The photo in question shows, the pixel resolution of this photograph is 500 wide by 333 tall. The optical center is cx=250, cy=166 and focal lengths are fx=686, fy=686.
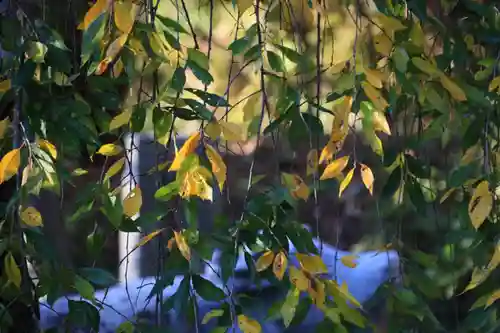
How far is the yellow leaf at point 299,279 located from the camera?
3.48 feet

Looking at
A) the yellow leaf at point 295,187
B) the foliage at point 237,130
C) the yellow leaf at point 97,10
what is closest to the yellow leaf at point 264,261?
the foliage at point 237,130

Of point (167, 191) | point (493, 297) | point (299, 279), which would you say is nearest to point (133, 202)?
point (167, 191)

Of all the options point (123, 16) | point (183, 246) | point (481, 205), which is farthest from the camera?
point (481, 205)

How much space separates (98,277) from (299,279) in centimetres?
33

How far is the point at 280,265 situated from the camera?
1.07 metres

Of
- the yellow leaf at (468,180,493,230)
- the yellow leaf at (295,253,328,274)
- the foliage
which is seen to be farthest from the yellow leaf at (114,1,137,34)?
the yellow leaf at (468,180,493,230)

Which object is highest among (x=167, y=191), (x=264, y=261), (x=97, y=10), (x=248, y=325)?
(x=97, y=10)

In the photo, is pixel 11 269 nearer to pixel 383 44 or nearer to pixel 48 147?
pixel 48 147

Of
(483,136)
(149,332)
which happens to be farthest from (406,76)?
(149,332)

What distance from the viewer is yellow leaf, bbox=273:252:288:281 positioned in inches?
42.1

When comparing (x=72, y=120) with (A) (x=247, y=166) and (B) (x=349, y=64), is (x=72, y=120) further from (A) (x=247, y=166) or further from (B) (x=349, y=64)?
(A) (x=247, y=166)

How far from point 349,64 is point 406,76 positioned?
10cm

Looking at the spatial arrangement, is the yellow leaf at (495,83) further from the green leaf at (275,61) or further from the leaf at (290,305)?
the leaf at (290,305)

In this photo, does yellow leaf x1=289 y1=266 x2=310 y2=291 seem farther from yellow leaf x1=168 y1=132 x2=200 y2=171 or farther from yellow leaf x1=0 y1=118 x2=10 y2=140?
yellow leaf x1=0 y1=118 x2=10 y2=140
